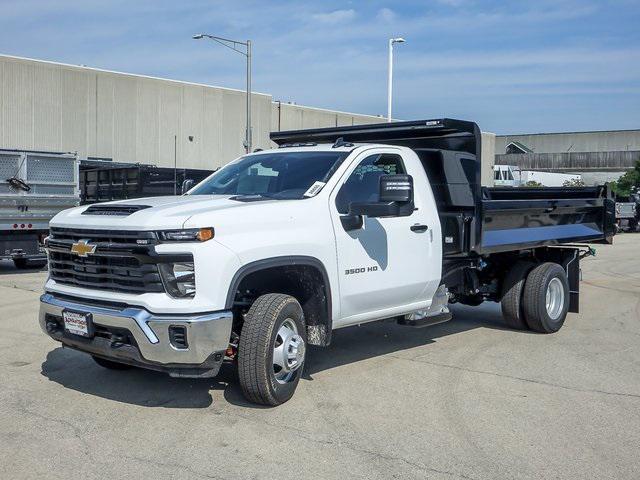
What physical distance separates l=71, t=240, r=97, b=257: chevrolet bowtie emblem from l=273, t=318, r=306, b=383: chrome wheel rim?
5.12 ft

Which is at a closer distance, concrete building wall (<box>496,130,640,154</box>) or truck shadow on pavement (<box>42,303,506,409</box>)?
truck shadow on pavement (<box>42,303,506,409</box>)

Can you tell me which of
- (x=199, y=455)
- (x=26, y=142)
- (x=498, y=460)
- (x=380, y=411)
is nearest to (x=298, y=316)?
(x=380, y=411)

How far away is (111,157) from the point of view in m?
40.6

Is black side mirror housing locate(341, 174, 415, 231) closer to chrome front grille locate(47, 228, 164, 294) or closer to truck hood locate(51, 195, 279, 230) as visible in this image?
truck hood locate(51, 195, 279, 230)

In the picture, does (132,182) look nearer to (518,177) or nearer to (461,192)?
(461,192)

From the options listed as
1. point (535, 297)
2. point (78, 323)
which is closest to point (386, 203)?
point (78, 323)

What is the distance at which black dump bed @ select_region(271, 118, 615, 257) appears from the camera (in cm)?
786

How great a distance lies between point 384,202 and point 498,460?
251 centimetres

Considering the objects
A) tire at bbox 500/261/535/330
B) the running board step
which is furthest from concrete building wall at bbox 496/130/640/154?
the running board step

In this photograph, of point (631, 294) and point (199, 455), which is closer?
point (199, 455)

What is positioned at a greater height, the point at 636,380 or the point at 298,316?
the point at 298,316

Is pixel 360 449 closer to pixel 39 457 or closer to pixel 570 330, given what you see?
pixel 39 457

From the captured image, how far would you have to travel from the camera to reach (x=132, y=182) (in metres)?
20.7

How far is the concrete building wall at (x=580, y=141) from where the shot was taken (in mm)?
82625
